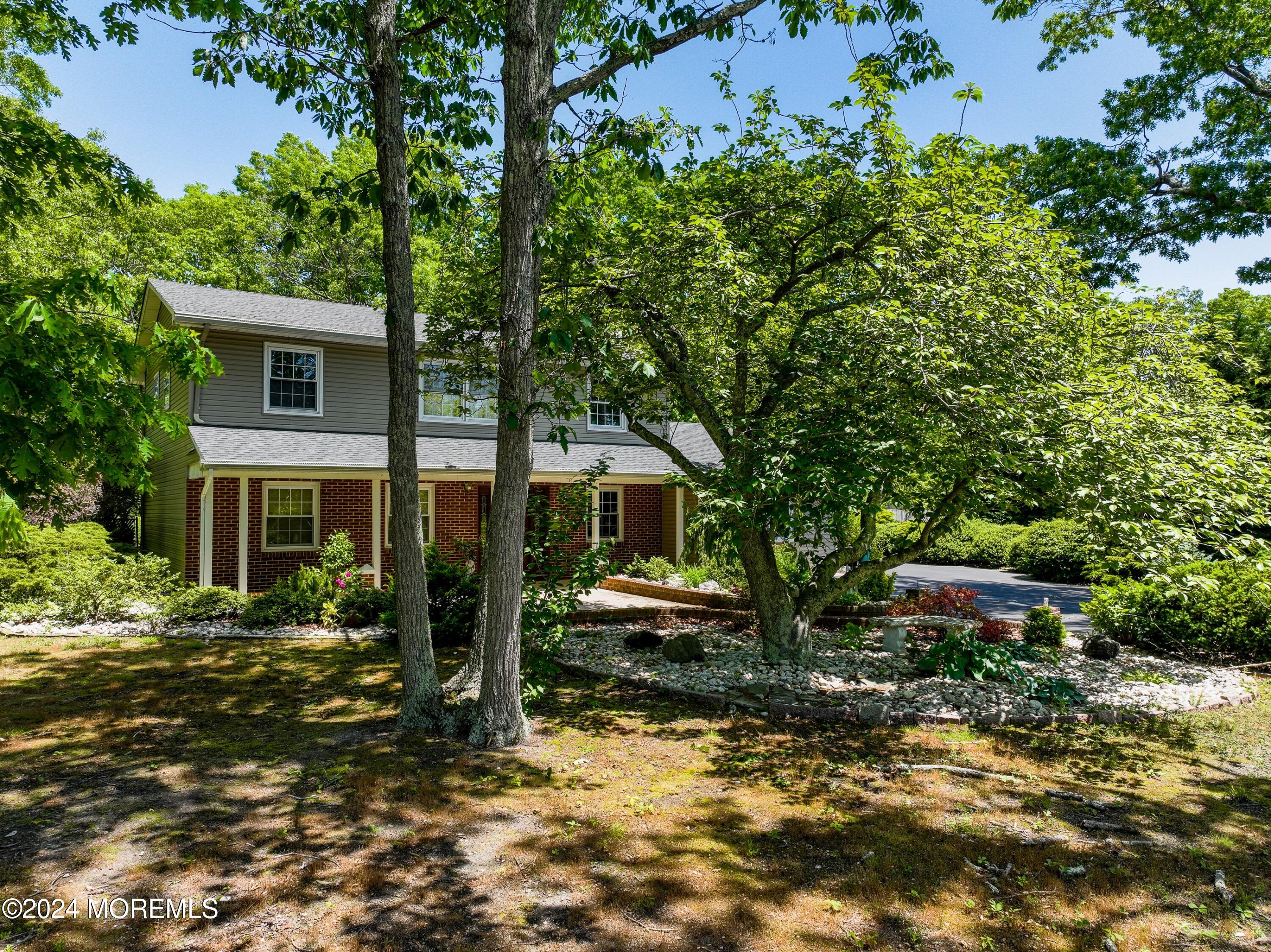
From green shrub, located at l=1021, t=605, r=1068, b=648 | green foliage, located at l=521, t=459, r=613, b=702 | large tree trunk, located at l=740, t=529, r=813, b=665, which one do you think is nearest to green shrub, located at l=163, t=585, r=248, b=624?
green foliage, located at l=521, t=459, r=613, b=702

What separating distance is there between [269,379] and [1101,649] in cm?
1575

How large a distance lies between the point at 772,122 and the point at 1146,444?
226 inches

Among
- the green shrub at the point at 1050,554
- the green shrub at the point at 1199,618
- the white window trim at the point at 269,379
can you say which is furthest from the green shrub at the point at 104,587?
the green shrub at the point at 1050,554

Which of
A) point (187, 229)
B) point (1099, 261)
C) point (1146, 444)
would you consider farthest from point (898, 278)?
point (187, 229)

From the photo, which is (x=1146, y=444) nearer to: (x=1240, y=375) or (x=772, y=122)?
(x=772, y=122)

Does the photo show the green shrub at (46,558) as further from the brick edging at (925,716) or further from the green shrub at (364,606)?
the brick edging at (925,716)

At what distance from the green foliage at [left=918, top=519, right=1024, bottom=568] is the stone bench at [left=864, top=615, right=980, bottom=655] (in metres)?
12.1

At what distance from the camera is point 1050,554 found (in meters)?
20.3

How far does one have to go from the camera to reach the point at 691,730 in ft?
22.7

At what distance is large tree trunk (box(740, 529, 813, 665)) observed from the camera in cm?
935

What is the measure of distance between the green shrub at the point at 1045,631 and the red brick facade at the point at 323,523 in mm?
8386

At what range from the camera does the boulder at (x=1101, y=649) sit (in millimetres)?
9938

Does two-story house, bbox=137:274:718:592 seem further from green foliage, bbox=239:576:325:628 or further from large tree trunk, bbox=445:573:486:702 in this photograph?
large tree trunk, bbox=445:573:486:702

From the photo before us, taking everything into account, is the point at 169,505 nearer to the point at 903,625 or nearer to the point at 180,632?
the point at 180,632
